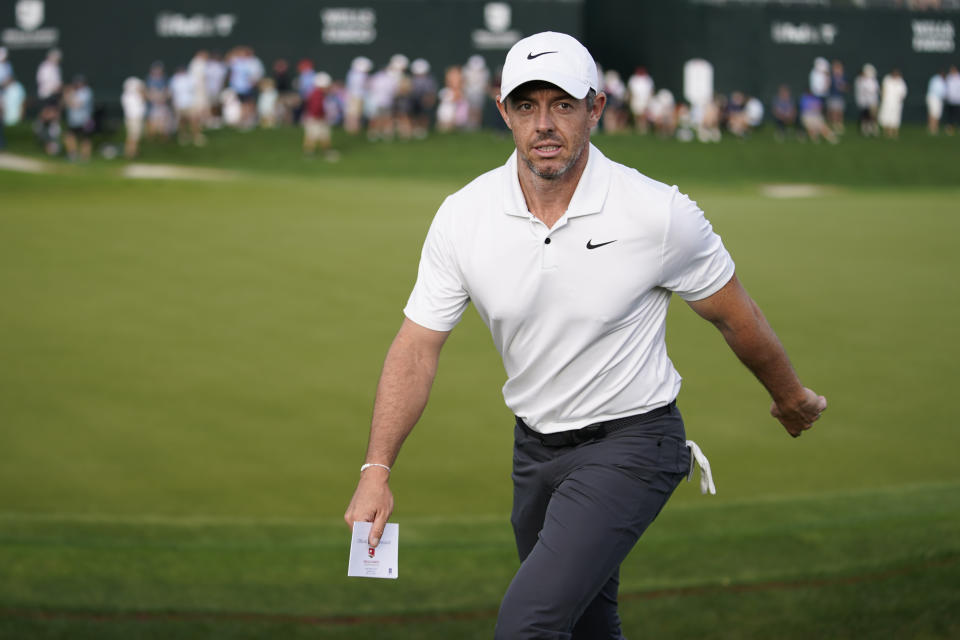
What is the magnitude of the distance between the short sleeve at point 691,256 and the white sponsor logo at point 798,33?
109 ft

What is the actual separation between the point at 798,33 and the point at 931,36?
14.0 ft

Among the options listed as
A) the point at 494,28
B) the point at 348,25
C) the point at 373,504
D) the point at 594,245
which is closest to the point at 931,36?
the point at 494,28

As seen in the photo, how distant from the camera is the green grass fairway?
520 cm

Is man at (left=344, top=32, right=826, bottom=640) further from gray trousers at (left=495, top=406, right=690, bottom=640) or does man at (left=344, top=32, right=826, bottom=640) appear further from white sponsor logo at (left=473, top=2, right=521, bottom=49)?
white sponsor logo at (left=473, top=2, right=521, bottom=49)

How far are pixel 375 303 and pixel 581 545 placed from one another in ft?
26.9

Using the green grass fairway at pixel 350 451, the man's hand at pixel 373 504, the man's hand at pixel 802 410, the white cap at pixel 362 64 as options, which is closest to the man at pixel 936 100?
the white cap at pixel 362 64

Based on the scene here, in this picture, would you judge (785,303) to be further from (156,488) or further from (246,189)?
(246,189)

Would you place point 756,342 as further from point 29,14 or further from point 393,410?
point 29,14

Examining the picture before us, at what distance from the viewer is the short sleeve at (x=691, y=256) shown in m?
3.57

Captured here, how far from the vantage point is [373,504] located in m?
3.51

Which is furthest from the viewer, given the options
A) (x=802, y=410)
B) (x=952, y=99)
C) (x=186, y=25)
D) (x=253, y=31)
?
(x=952, y=99)

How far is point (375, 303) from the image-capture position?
1149 cm

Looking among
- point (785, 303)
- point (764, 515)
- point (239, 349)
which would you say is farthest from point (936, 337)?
point (239, 349)

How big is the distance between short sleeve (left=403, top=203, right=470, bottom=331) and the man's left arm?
734mm
